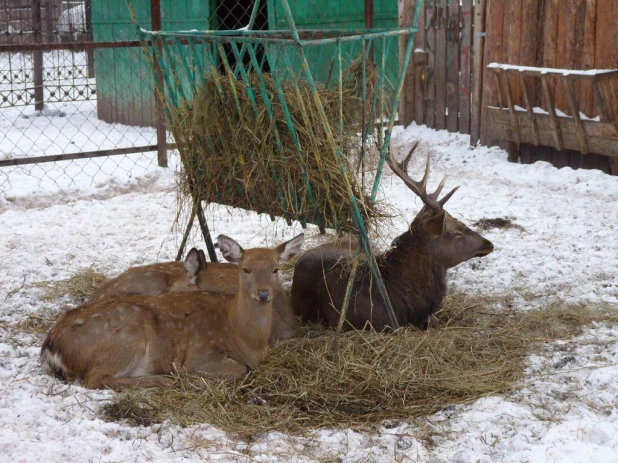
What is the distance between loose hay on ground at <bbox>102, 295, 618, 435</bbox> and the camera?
4656 mm

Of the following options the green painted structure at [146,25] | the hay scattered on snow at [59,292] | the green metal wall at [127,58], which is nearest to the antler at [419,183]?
the hay scattered on snow at [59,292]

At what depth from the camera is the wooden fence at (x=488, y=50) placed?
31.6 feet

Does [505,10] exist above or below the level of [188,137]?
above

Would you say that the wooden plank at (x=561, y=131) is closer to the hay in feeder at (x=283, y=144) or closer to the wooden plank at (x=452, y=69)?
the wooden plank at (x=452, y=69)

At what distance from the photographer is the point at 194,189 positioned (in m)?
6.10

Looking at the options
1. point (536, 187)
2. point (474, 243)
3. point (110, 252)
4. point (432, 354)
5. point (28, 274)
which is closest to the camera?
point (432, 354)

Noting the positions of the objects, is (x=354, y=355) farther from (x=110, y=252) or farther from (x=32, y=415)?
(x=110, y=252)

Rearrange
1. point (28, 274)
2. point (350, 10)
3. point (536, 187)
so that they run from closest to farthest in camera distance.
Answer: point (28, 274) → point (536, 187) → point (350, 10)

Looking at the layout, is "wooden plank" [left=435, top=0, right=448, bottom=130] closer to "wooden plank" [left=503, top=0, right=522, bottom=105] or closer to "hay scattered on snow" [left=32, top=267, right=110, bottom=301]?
"wooden plank" [left=503, top=0, right=522, bottom=105]

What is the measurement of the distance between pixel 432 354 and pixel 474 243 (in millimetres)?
1233

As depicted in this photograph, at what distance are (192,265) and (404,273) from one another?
4.77 feet

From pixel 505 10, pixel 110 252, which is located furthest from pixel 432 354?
pixel 505 10

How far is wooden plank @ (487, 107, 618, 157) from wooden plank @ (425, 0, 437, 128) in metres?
1.54

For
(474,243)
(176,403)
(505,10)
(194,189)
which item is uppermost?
(505,10)
